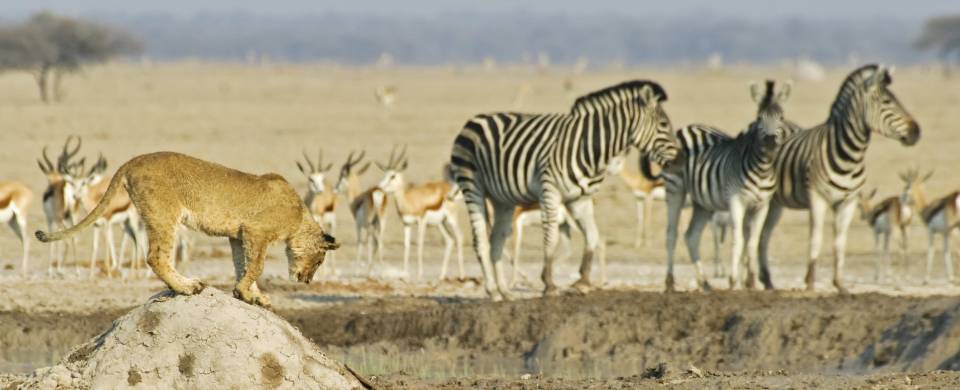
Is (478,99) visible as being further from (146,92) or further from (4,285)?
(4,285)

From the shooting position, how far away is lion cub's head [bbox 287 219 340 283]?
8.38 meters

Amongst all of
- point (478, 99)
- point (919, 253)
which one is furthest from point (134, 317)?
point (478, 99)

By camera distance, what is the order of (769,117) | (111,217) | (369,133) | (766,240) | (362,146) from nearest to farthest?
(769,117) → (766,240) → (111,217) → (362,146) → (369,133)

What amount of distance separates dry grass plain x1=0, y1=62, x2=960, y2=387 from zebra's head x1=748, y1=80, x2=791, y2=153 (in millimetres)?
2780

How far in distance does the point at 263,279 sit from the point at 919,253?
364 inches

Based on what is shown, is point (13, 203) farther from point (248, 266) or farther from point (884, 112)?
point (248, 266)

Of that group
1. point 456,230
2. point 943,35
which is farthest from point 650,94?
point 943,35

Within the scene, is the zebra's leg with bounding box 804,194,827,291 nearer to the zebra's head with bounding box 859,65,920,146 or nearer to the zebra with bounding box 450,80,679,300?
the zebra's head with bounding box 859,65,920,146

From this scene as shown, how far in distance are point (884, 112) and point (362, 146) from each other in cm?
1622

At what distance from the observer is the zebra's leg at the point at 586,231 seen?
1485 cm

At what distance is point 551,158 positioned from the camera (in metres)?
14.7

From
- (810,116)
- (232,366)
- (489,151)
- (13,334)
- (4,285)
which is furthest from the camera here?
(810,116)

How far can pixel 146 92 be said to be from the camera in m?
57.4

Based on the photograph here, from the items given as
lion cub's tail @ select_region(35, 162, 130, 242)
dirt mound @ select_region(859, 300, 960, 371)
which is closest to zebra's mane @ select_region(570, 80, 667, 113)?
dirt mound @ select_region(859, 300, 960, 371)
